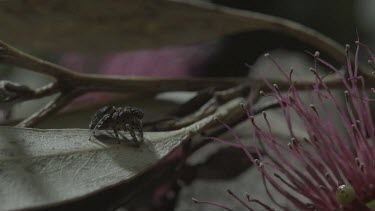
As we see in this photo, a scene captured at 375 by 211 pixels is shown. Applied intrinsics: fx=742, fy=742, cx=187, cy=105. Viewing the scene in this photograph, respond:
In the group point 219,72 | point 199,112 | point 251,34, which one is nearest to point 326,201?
point 199,112

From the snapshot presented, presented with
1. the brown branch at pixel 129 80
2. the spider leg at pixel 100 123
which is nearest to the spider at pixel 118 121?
the spider leg at pixel 100 123

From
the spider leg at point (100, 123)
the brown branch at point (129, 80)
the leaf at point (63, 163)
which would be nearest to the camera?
the leaf at point (63, 163)

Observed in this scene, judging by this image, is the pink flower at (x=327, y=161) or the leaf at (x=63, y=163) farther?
the pink flower at (x=327, y=161)

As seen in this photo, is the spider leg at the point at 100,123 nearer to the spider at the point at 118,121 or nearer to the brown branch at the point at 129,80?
the spider at the point at 118,121

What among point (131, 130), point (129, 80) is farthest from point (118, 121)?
point (129, 80)

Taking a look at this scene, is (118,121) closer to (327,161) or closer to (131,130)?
(131,130)

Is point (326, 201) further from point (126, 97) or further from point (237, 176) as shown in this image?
point (126, 97)

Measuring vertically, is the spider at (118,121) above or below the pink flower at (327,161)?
above

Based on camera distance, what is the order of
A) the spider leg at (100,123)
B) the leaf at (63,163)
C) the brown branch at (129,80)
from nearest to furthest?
the leaf at (63,163)
the spider leg at (100,123)
the brown branch at (129,80)
